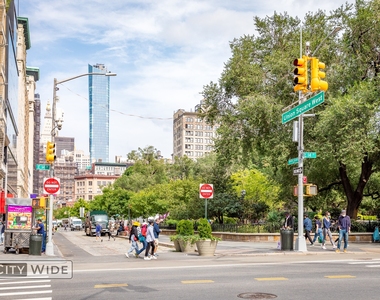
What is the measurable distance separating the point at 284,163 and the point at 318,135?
139 inches

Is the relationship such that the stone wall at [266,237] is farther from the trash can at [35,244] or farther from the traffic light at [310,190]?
the trash can at [35,244]

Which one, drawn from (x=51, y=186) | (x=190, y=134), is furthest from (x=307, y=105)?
(x=190, y=134)

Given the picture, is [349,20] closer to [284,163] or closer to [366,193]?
[284,163]

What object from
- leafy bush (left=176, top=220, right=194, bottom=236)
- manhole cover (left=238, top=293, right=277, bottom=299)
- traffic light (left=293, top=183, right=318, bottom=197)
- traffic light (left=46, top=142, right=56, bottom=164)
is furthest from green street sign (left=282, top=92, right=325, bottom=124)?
traffic light (left=46, top=142, right=56, bottom=164)

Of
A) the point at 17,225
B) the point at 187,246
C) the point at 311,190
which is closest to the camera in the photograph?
the point at 311,190

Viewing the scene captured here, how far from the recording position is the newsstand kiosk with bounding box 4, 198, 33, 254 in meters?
25.2

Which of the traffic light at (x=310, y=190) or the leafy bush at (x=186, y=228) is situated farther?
the leafy bush at (x=186, y=228)

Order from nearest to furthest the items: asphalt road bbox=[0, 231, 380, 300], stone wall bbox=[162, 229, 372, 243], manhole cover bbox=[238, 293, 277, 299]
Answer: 1. manhole cover bbox=[238, 293, 277, 299]
2. asphalt road bbox=[0, 231, 380, 300]
3. stone wall bbox=[162, 229, 372, 243]

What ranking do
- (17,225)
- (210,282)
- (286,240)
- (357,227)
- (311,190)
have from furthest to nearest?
1. (357,227)
2. (17,225)
3. (286,240)
4. (311,190)
5. (210,282)

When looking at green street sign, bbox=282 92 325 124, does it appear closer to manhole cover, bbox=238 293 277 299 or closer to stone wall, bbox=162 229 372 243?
manhole cover, bbox=238 293 277 299

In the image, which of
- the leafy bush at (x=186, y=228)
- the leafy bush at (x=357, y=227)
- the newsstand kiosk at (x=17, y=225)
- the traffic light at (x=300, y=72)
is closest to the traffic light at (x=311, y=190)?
the traffic light at (x=300, y=72)

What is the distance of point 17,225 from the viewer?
25812 millimetres

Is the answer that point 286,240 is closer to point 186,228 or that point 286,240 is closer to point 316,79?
point 186,228

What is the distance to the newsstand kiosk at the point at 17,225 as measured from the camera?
2525 centimetres
